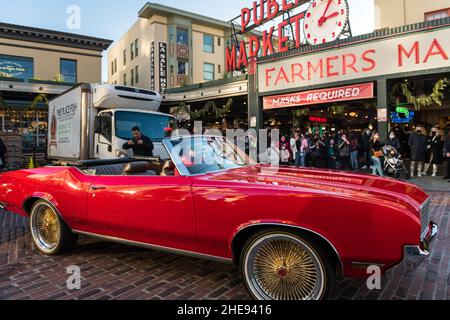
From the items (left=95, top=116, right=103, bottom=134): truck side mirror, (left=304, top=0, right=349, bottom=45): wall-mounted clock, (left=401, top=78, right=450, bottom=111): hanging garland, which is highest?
(left=304, top=0, right=349, bottom=45): wall-mounted clock

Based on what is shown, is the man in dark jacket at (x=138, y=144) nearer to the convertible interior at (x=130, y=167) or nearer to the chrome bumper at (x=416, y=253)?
the convertible interior at (x=130, y=167)

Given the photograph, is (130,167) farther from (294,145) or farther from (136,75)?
(136,75)

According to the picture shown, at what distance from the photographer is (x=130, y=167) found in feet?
11.9

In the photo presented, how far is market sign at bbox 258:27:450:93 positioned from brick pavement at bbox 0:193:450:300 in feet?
27.2

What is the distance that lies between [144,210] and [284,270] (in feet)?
4.83

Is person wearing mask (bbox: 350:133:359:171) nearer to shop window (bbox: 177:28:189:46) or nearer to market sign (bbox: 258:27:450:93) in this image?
market sign (bbox: 258:27:450:93)

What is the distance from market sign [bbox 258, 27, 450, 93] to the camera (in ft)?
34.3

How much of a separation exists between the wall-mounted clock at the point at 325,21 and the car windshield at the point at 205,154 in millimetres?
11053

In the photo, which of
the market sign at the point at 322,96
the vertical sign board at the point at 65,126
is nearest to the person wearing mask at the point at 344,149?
the market sign at the point at 322,96

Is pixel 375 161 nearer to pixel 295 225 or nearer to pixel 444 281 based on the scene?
pixel 444 281

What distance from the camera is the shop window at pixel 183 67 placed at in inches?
1091

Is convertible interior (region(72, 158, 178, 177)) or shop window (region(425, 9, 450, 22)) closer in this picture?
convertible interior (region(72, 158, 178, 177))

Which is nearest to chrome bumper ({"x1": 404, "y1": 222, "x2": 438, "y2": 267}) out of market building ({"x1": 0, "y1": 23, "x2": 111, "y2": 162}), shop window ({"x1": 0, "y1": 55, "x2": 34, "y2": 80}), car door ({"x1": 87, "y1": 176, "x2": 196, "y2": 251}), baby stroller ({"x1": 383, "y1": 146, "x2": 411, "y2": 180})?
car door ({"x1": 87, "y1": 176, "x2": 196, "y2": 251})
